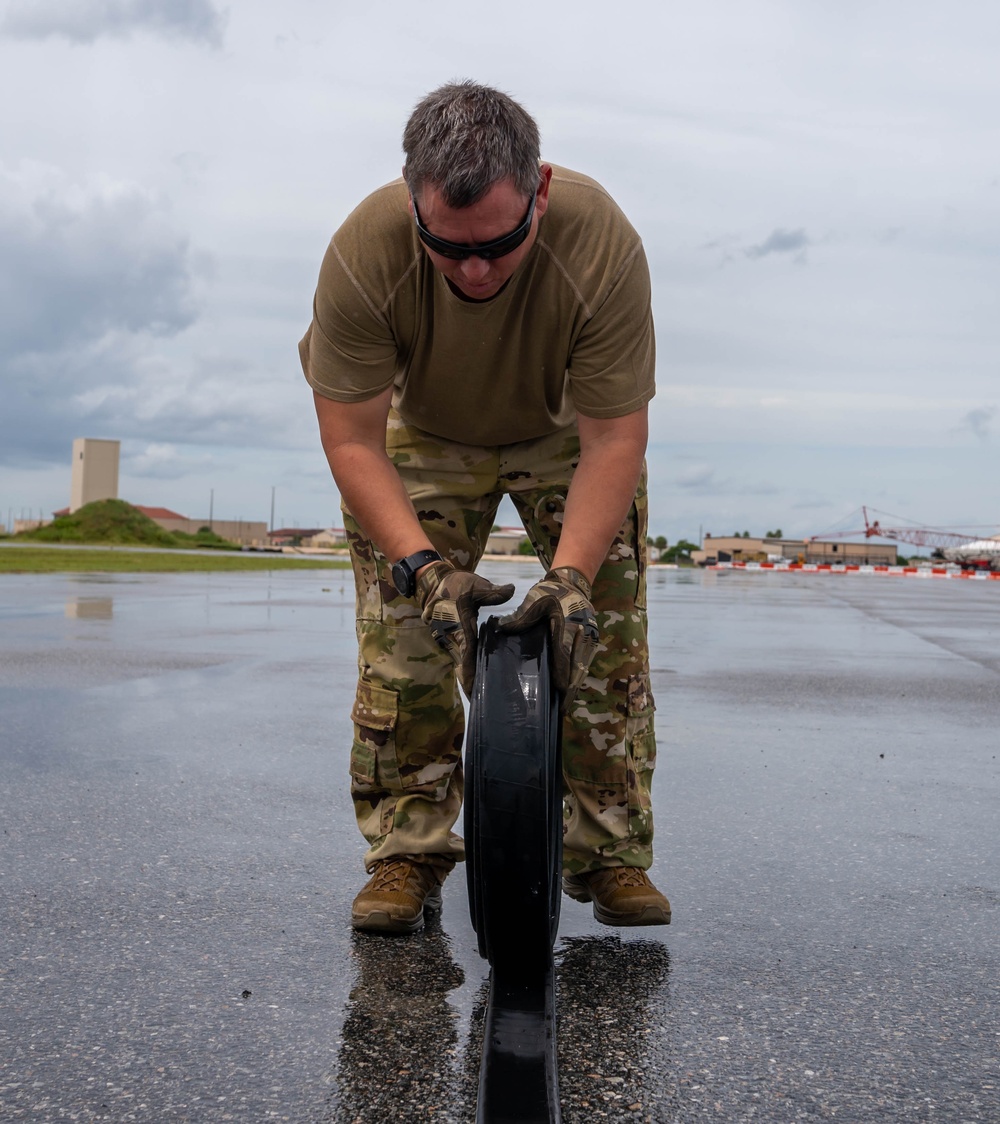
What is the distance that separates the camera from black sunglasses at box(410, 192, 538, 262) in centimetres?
235

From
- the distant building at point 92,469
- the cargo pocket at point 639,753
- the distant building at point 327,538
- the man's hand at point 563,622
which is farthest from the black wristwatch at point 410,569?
the distant building at point 327,538

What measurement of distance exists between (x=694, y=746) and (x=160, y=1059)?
11.0 feet

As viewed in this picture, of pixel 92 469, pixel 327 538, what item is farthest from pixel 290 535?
pixel 92 469

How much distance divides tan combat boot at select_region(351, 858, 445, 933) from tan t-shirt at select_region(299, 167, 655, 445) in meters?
1.12

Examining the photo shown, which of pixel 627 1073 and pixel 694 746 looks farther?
pixel 694 746

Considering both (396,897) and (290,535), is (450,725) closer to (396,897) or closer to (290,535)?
(396,897)

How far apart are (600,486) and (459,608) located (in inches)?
19.6

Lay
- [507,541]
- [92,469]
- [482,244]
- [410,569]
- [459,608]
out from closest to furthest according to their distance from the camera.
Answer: [482,244]
[459,608]
[410,569]
[92,469]
[507,541]

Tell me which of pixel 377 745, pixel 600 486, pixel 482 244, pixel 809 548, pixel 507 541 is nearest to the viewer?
pixel 482 244

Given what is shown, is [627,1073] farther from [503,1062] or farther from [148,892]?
[148,892]

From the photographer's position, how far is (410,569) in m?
2.68

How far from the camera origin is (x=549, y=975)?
2.24 metres

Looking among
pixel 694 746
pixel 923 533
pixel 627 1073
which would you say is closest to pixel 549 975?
pixel 627 1073

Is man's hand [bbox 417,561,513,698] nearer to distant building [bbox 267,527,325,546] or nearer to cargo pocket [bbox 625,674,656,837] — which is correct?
cargo pocket [bbox 625,674,656,837]
